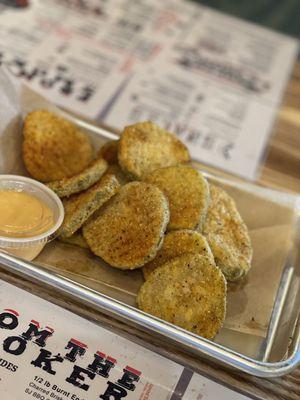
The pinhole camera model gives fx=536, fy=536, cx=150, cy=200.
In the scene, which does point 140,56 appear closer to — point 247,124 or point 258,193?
point 247,124

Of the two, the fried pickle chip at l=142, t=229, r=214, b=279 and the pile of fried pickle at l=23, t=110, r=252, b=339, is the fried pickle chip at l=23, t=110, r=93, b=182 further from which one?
the fried pickle chip at l=142, t=229, r=214, b=279

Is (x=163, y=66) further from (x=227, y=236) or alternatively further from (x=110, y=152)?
(x=227, y=236)

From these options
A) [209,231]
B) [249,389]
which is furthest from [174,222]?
[249,389]

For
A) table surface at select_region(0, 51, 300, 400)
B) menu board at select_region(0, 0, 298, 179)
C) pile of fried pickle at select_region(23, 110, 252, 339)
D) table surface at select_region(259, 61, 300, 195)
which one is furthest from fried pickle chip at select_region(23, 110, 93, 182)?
table surface at select_region(259, 61, 300, 195)

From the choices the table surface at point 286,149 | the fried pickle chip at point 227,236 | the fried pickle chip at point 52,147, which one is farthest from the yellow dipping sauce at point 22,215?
the table surface at point 286,149

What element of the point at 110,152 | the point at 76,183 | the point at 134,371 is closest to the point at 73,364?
the point at 134,371

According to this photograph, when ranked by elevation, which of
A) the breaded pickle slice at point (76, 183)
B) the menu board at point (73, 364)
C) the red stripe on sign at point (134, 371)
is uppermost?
the breaded pickle slice at point (76, 183)

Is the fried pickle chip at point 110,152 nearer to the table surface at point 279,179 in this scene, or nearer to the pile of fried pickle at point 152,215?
the pile of fried pickle at point 152,215

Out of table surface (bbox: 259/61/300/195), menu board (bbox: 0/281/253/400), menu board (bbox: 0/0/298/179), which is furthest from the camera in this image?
menu board (bbox: 0/0/298/179)
